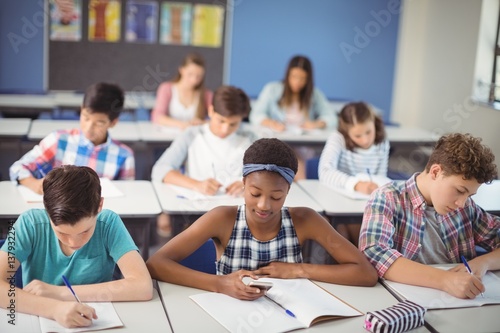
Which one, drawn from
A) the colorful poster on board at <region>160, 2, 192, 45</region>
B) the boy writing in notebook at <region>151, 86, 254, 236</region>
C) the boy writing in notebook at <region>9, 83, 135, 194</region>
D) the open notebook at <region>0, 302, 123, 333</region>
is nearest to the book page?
the open notebook at <region>0, 302, 123, 333</region>

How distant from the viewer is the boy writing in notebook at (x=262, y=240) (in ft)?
6.86

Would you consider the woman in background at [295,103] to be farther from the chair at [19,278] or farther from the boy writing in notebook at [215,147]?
the chair at [19,278]

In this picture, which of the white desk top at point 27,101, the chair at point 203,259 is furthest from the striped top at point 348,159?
the white desk top at point 27,101

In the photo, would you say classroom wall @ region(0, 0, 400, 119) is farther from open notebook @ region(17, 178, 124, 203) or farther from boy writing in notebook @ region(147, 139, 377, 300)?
boy writing in notebook @ region(147, 139, 377, 300)

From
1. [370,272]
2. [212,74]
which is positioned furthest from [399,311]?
[212,74]

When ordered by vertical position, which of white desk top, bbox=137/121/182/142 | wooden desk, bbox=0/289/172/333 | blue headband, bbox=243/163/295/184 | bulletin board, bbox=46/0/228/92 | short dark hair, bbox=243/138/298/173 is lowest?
wooden desk, bbox=0/289/172/333

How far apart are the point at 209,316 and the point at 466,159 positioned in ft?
3.32

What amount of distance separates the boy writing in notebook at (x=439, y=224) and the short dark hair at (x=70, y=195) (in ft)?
3.16

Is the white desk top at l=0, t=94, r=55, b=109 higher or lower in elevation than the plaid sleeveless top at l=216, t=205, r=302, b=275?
higher

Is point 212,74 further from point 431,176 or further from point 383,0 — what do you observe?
point 431,176

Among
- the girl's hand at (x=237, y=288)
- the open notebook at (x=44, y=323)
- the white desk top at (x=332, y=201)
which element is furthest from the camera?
the white desk top at (x=332, y=201)

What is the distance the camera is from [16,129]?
433cm

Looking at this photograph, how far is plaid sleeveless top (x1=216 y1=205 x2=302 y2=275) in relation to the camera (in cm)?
223

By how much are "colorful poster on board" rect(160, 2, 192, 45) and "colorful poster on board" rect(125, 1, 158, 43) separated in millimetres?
80
